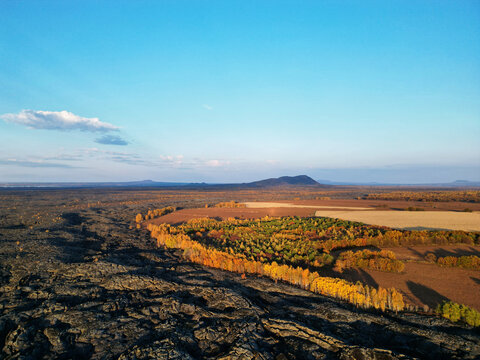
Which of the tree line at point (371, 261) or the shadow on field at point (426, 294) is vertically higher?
the tree line at point (371, 261)

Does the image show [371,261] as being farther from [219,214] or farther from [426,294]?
[219,214]

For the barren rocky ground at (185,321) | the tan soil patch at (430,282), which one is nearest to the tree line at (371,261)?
the tan soil patch at (430,282)


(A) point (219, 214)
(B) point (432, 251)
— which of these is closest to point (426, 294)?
(B) point (432, 251)

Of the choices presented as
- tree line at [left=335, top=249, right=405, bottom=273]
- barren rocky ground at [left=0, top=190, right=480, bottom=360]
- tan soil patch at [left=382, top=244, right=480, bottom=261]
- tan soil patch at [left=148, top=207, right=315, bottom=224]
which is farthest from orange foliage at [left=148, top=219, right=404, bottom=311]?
tan soil patch at [left=148, top=207, right=315, bottom=224]

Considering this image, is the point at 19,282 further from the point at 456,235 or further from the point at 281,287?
the point at 456,235

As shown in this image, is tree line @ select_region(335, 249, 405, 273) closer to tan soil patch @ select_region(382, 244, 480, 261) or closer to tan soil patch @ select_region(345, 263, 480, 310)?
A: tan soil patch @ select_region(345, 263, 480, 310)

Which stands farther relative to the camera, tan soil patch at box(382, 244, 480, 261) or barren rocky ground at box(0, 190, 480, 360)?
tan soil patch at box(382, 244, 480, 261)

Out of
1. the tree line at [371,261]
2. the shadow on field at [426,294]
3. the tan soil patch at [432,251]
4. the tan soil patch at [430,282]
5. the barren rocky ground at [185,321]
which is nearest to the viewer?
the barren rocky ground at [185,321]

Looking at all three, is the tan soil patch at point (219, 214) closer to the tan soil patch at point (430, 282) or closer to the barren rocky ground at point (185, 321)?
the barren rocky ground at point (185, 321)

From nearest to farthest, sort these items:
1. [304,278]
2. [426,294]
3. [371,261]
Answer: [426,294] < [304,278] < [371,261]

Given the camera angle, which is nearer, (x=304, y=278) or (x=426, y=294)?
(x=426, y=294)
